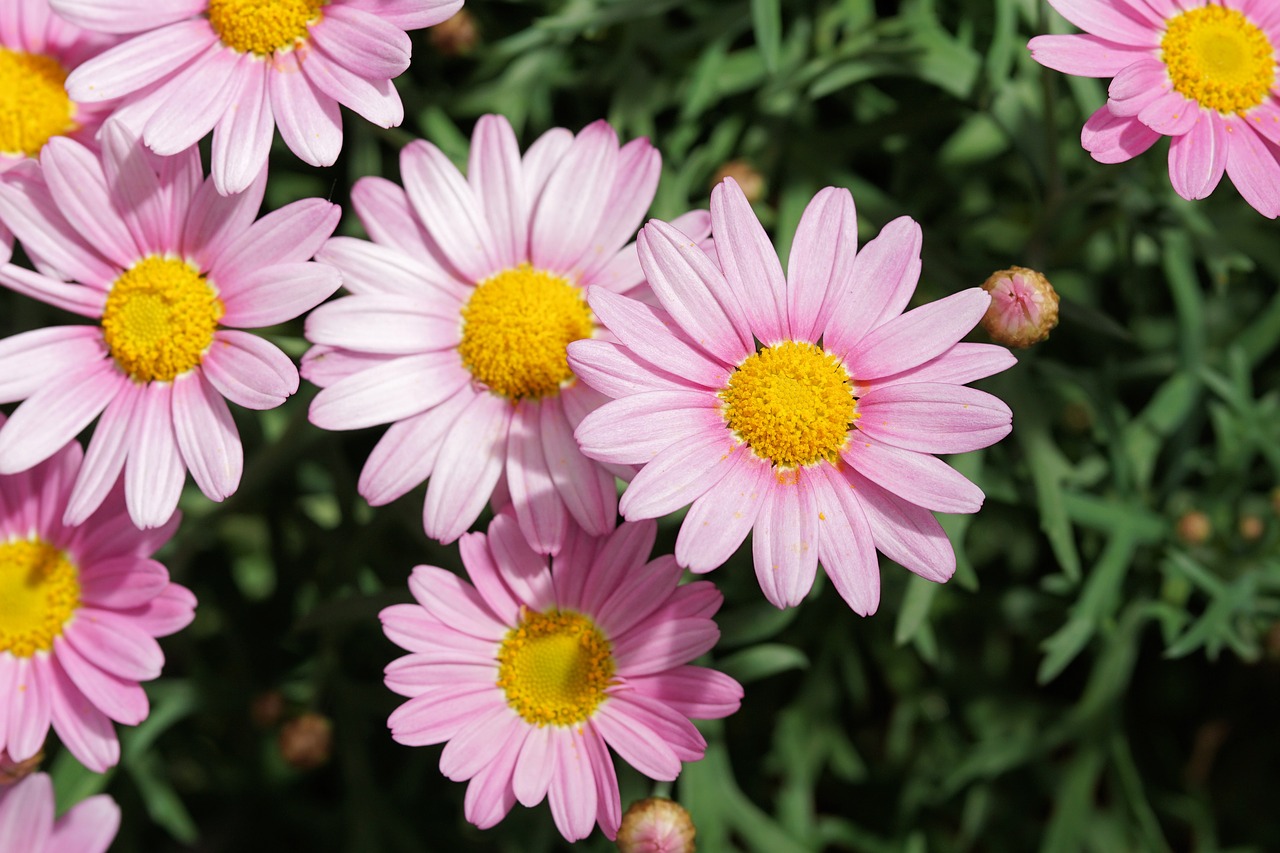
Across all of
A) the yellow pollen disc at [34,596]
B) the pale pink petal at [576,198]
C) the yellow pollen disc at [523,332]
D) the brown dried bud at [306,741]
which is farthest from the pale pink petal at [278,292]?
the brown dried bud at [306,741]

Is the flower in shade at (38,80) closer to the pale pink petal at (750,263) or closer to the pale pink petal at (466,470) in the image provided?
the pale pink petal at (466,470)

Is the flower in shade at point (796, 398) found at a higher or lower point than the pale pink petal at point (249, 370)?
higher

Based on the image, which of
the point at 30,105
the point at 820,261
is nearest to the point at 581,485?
the point at 820,261

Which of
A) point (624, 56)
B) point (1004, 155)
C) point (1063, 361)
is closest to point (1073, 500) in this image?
point (1063, 361)

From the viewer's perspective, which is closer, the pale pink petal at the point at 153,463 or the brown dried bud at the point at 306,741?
the pale pink petal at the point at 153,463

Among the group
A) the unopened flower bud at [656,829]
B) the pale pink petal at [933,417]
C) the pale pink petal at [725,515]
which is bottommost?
the unopened flower bud at [656,829]

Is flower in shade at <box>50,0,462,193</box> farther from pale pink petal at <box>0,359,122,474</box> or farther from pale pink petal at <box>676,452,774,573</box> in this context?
pale pink petal at <box>676,452,774,573</box>

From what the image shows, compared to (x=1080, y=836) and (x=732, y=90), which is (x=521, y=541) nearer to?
(x=732, y=90)

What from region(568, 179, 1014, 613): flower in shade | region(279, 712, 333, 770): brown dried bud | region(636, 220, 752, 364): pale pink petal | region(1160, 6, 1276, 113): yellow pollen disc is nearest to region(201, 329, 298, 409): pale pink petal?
region(568, 179, 1014, 613): flower in shade

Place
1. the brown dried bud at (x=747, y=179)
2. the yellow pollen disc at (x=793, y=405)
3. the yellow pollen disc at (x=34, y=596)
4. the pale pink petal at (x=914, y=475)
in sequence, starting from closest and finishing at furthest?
1. the pale pink petal at (x=914, y=475)
2. the yellow pollen disc at (x=793, y=405)
3. the yellow pollen disc at (x=34, y=596)
4. the brown dried bud at (x=747, y=179)
